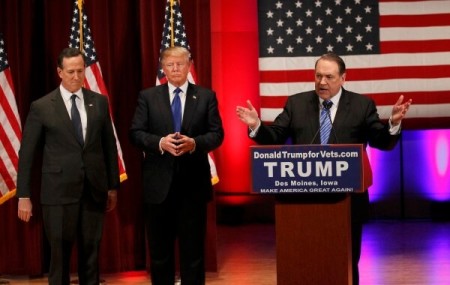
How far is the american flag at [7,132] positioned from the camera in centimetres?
597

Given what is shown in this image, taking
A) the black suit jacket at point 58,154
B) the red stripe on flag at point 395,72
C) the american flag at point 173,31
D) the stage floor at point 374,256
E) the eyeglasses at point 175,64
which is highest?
the american flag at point 173,31

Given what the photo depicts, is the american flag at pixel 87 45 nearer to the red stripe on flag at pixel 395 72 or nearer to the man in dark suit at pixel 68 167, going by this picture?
the man in dark suit at pixel 68 167

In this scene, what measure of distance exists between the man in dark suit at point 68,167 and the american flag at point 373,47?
3094 millimetres

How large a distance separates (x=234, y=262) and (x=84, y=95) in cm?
276

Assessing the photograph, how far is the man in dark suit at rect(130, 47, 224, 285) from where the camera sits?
465 cm

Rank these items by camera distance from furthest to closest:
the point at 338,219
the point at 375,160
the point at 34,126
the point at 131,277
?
the point at 375,160 < the point at 131,277 < the point at 34,126 < the point at 338,219

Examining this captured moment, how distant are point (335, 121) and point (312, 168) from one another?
29.1 inches

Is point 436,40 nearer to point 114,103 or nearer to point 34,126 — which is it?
point 114,103

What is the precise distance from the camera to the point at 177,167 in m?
4.67

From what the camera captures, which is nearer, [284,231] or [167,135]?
[284,231]

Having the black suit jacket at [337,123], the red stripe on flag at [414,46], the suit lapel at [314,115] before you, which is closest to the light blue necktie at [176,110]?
the black suit jacket at [337,123]

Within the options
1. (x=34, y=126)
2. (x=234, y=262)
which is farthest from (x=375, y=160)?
→ (x=34, y=126)

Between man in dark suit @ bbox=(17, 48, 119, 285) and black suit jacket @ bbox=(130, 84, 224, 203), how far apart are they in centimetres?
23

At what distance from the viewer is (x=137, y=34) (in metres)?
6.39
